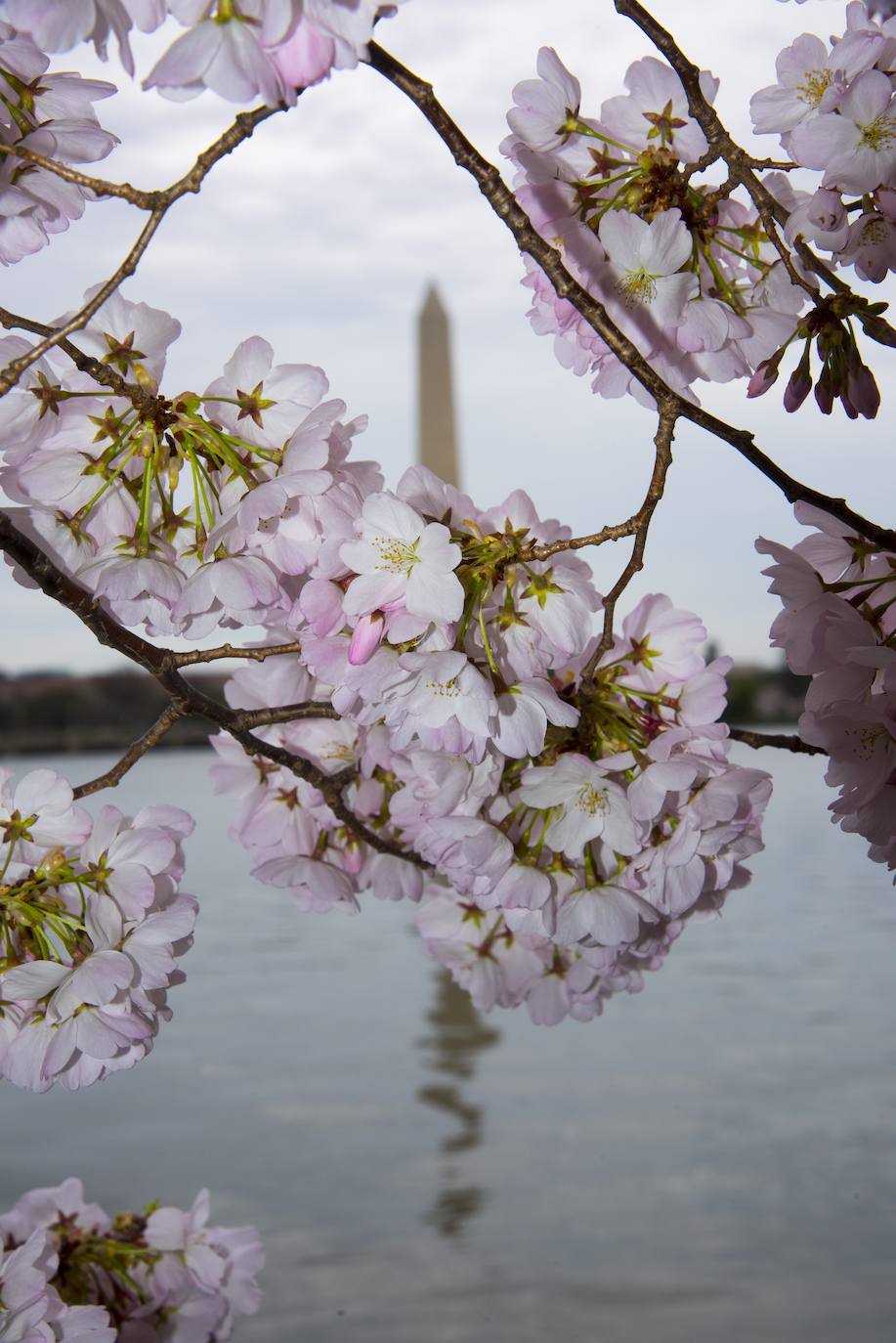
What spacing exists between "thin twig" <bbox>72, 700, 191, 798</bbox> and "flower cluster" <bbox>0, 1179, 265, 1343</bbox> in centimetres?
27

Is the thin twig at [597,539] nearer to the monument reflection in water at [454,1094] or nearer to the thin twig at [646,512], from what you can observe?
the thin twig at [646,512]

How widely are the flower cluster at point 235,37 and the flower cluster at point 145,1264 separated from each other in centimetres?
52

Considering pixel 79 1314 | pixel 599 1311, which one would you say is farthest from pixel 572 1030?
pixel 79 1314

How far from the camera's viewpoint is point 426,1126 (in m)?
3.72

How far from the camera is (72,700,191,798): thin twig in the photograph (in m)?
0.46

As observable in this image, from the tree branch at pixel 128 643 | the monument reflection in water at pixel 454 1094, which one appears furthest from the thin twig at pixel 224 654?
the monument reflection in water at pixel 454 1094

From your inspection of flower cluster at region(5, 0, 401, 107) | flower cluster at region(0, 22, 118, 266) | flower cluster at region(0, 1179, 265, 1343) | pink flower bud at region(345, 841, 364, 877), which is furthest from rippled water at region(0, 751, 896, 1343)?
flower cluster at region(5, 0, 401, 107)

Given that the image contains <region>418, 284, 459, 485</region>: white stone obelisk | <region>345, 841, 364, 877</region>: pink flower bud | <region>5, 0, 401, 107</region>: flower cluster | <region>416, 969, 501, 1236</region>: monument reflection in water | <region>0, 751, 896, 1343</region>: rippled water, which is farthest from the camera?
<region>418, 284, 459, 485</region>: white stone obelisk

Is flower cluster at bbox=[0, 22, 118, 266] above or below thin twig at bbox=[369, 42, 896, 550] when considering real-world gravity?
above

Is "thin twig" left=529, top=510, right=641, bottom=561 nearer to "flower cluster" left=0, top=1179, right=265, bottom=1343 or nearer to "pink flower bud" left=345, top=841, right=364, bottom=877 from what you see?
"pink flower bud" left=345, top=841, right=364, bottom=877

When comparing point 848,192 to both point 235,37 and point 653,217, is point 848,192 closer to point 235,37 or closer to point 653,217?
point 653,217

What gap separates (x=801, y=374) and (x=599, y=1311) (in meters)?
2.53

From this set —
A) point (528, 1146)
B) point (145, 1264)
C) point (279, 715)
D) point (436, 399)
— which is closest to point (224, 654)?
point (279, 715)

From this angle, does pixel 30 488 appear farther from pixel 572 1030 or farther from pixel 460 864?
pixel 572 1030
